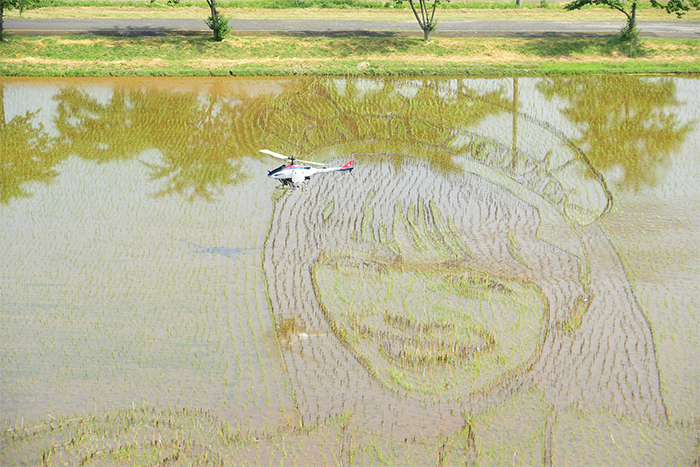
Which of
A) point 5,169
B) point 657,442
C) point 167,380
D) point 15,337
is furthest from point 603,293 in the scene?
point 5,169

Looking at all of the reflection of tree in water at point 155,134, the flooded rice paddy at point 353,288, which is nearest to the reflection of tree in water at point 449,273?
the flooded rice paddy at point 353,288

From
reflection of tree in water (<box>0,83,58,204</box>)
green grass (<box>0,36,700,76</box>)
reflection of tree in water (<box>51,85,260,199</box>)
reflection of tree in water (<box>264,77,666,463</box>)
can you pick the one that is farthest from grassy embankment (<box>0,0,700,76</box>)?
reflection of tree in water (<box>264,77,666,463</box>)

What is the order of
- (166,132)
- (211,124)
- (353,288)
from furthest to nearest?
(211,124)
(166,132)
(353,288)

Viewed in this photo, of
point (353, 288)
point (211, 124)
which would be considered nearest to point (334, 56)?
point (211, 124)

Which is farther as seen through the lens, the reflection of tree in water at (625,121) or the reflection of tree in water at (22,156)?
the reflection of tree in water at (625,121)

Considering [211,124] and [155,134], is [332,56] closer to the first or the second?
[211,124]

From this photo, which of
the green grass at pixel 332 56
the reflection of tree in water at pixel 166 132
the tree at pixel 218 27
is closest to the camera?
the reflection of tree in water at pixel 166 132

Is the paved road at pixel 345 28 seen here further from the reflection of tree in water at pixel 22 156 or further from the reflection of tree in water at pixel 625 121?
the reflection of tree in water at pixel 22 156

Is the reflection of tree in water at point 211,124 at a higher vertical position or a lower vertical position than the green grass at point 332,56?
lower
